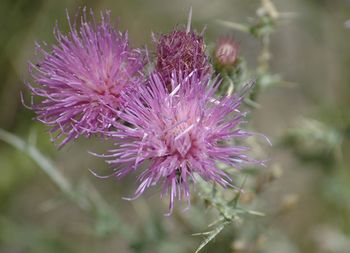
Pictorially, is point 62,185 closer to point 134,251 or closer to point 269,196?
point 134,251

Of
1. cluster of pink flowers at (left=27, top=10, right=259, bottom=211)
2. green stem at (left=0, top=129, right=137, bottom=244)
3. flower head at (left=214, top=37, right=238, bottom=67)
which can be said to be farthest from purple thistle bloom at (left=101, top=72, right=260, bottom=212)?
green stem at (left=0, top=129, right=137, bottom=244)

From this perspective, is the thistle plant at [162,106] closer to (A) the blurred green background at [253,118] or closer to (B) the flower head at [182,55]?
(B) the flower head at [182,55]

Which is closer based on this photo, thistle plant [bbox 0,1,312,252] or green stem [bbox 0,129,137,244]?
thistle plant [bbox 0,1,312,252]

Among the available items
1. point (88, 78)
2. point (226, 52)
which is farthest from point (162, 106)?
point (226, 52)

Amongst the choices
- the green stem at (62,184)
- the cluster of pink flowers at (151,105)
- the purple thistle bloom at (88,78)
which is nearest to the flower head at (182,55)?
the cluster of pink flowers at (151,105)

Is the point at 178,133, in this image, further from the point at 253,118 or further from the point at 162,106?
the point at 253,118

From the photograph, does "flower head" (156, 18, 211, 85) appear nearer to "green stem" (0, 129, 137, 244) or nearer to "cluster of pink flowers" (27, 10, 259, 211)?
"cluster of pink flowers" (27, 10, 259, 211)

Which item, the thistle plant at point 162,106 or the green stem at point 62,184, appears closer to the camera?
the thistle plant at point 162,106
